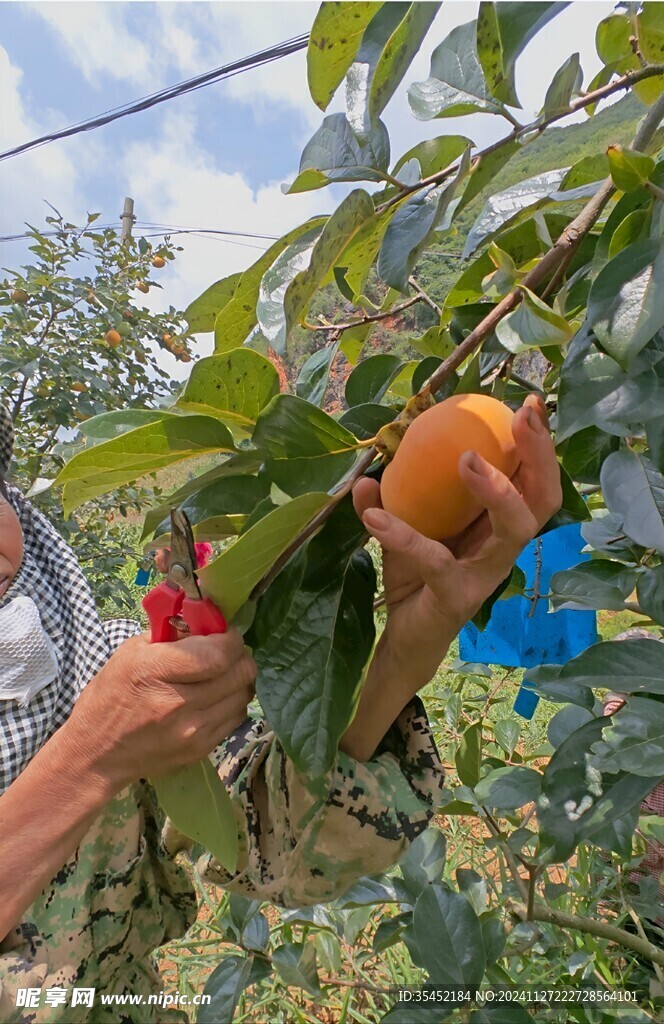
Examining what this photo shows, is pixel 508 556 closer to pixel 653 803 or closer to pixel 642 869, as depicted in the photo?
pixel 653 803

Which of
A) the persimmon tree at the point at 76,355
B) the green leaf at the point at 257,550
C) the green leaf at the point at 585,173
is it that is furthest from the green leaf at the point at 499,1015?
the persimmon tree at the point at 76,355

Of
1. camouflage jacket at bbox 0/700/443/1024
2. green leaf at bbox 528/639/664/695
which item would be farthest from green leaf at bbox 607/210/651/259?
camouflage jacket at bbox 0/700/443/1024

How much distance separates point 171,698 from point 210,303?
1.04 feet

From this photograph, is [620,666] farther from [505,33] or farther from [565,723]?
[505,33]

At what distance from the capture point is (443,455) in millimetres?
417

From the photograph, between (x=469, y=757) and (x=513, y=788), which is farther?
(x=469, y=757)

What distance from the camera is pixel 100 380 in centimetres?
260

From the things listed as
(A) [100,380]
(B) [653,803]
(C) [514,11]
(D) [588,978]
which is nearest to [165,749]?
(C) [514,11]

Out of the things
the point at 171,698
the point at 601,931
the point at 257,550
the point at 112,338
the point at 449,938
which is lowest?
the point at 601,931

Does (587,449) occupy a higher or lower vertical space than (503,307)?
lower

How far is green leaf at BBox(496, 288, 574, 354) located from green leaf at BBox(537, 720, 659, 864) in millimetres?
324

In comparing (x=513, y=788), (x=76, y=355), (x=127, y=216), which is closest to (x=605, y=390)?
(x=513, y=788)

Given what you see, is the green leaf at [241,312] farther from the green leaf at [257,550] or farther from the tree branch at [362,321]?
the green leaf at [257,550]

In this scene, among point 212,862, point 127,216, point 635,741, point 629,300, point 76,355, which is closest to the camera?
point 629,300
